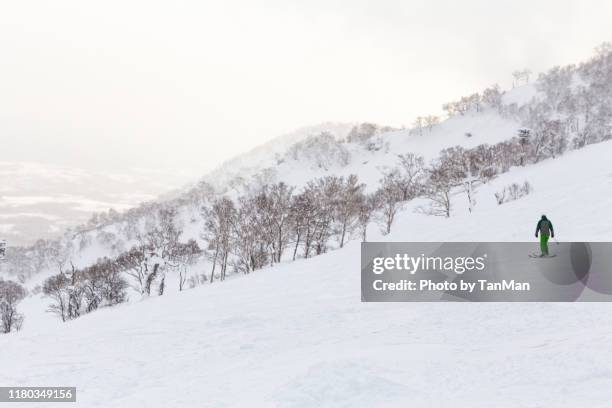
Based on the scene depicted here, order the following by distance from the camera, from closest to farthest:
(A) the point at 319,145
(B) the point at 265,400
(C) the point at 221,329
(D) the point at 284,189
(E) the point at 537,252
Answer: (B) the point at 265,400 → (C) the point at 221,329 → (E) the point at 537,252 → (D) the point at 284,189 → (A) the point at 319,145

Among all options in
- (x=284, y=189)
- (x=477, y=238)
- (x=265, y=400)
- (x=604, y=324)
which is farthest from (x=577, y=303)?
(x=284, y=189)

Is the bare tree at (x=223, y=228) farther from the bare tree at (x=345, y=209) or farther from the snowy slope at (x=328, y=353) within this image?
the snowy slope at (x=328, y=353)

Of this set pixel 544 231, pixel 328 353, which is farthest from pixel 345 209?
pixel 328 353

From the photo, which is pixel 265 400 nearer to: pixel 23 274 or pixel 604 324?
pixel 604 324

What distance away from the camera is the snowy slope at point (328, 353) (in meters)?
7.99

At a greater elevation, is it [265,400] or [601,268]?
[601,268]

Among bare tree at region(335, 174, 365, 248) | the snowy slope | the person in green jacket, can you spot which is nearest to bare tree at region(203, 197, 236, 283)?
bare tree at region(335, 174, 365, 248)

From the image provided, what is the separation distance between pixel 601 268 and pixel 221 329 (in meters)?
14.3

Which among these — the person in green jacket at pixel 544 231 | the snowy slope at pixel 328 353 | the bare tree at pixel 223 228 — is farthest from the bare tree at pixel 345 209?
the person in green jacket at pixel 544 231

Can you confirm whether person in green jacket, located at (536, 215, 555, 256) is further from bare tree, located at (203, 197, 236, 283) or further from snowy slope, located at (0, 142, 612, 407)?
bare tree, located at (203, 197, 236, 283)

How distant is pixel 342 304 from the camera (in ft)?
53.4

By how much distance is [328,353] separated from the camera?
1106 centimetres

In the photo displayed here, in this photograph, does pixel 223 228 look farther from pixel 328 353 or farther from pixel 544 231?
pixel 328 353

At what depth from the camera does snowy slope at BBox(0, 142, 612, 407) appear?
7992mm
